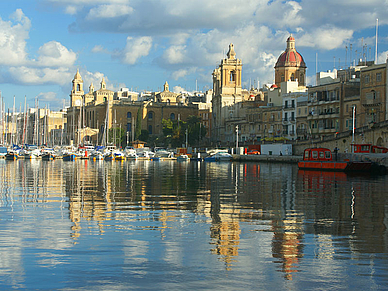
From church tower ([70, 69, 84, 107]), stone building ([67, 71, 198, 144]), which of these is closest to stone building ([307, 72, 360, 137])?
stone building ([67, 71, 198, 144])

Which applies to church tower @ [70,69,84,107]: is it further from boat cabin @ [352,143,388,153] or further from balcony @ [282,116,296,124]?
boat cabin @ [352,143,388,153]

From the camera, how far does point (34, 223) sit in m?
17.1

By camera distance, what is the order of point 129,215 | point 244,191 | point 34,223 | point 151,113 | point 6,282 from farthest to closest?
point 151,113 < point 244,191 < point 129,215 < point 34,223 < point 6,282

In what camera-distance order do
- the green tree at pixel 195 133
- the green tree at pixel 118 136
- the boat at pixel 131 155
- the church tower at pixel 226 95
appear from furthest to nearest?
1. the green tree at pixel 118 136
2. the green tree at pixel 195 133
3. the church tower at pixel 226 95
4. the boat at pixel 131 155

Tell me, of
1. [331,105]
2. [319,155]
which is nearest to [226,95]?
[331,105]

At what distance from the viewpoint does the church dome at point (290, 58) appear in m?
111

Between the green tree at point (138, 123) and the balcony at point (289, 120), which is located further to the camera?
the green tree at point (138, 123)

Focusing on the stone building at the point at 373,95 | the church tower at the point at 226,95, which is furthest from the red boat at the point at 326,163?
the church tower at the point at 226,95

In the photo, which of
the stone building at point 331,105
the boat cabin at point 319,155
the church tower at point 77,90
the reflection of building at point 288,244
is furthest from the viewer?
the church tower at point 77,90

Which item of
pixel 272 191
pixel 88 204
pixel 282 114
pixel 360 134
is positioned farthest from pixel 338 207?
pixel 282 114

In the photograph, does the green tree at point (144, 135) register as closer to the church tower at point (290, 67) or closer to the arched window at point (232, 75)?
the arched window at point (232, 75)

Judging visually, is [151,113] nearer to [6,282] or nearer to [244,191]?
[244,191]

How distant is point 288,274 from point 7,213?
1192 cm

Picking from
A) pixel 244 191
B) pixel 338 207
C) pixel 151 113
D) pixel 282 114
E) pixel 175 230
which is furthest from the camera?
pixel 151 113
